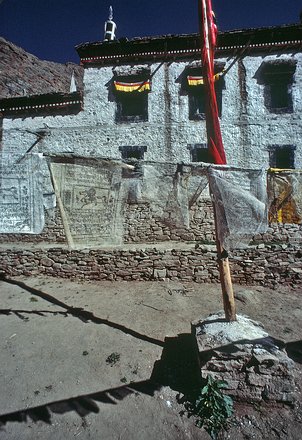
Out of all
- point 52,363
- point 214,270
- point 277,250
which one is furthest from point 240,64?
point 52,363

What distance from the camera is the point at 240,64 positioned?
11703 mm

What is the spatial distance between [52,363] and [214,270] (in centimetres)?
569

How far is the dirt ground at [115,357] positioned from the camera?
334 cm

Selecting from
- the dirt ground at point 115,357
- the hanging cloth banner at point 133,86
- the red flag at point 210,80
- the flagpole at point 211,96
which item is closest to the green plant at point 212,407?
the dirt ground at point 115,357

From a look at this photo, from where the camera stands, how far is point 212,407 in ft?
11.3

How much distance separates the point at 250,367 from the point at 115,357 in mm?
2593

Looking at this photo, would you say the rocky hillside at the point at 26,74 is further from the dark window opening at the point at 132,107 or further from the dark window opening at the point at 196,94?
the dark window opening at the point at 196,94

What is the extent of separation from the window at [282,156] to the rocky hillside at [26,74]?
1795cm

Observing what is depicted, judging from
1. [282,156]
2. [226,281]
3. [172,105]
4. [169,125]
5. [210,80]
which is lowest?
[226,281]

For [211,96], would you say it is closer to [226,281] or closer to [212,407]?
[226,281]

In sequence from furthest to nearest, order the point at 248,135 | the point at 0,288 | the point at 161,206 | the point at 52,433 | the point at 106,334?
1. the point at 248,135
2. the point at 0,288
3. the point at 106,334
4. the point at 161,206
5. the point at 52,433

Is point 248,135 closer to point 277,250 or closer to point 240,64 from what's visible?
point 240,64

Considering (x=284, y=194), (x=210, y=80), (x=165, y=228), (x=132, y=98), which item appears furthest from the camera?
(x=132, y=98)

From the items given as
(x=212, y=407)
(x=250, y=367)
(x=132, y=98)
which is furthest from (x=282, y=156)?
(x=212, y=407)
